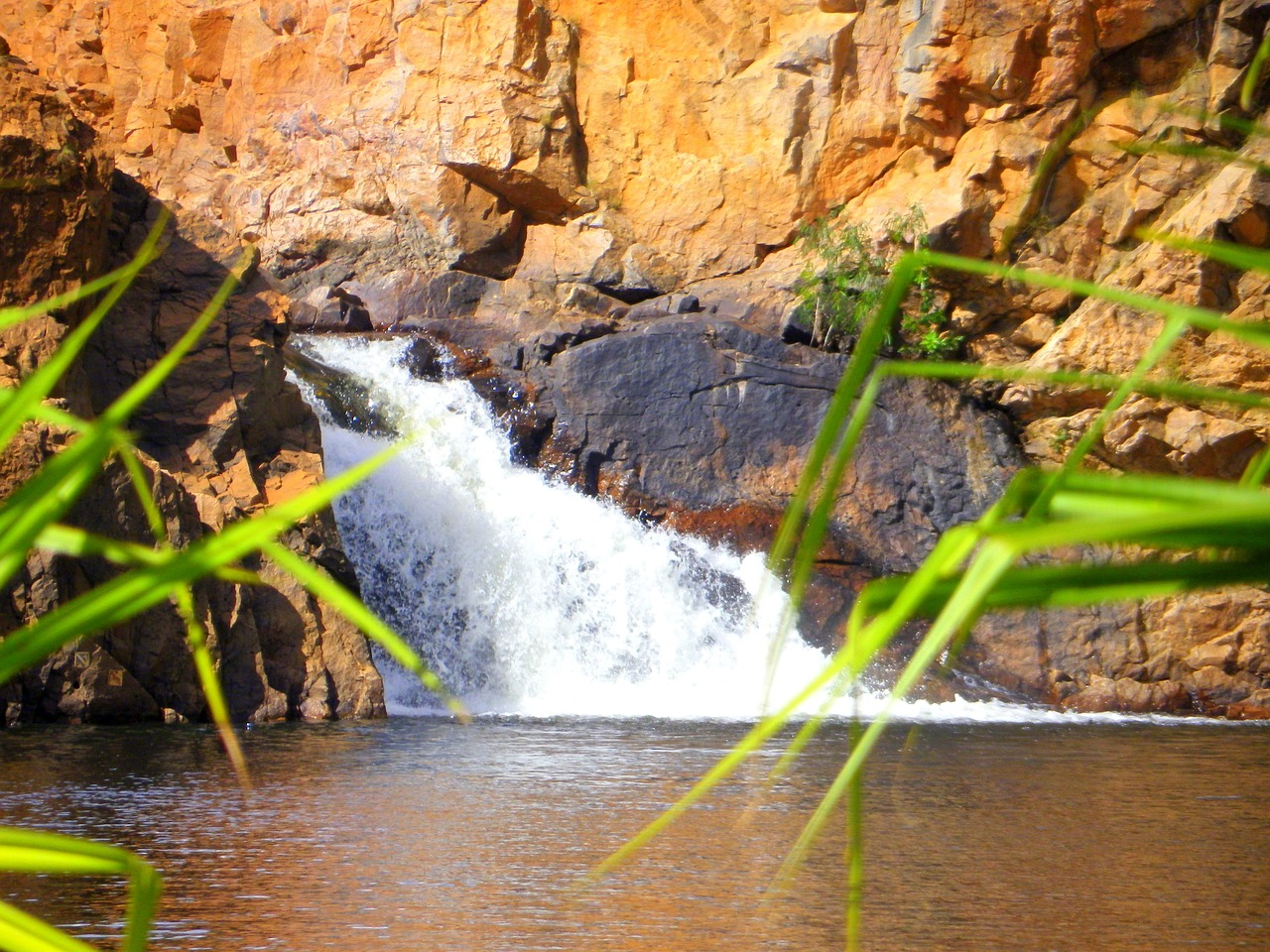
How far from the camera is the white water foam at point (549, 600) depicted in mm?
12977

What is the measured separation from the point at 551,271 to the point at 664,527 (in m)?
8.89

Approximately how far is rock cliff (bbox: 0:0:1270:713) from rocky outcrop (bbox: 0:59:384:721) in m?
5.42

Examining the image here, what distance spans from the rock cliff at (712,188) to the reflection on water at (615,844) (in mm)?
8093

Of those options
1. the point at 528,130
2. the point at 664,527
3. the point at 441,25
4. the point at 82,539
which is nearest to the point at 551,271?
the point at 528,130

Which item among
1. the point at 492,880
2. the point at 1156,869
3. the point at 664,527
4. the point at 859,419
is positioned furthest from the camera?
the point at 664,527

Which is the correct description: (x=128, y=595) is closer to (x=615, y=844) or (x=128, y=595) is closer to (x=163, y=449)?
(x=615, y=844)

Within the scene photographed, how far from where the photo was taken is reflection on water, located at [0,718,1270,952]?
394 centimetres

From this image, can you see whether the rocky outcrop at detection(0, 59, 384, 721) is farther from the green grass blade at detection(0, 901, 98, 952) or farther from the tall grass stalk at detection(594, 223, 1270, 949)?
the tall grass stalk at detection(594, 223, 1270, 949)

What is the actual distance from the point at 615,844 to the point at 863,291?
48.3 ft

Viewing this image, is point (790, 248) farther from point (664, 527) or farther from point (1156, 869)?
point (1156, 869)

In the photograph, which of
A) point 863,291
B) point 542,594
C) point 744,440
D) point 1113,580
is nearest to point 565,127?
point 863,291

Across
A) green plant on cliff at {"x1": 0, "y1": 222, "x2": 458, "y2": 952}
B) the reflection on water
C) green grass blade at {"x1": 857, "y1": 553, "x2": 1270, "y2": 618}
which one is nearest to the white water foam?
the reflection on water

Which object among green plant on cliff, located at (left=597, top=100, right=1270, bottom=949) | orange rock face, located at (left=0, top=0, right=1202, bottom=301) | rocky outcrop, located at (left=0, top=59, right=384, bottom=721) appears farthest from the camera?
orange rock face, located at (left=0, top=0, right=1202, bottom=301)

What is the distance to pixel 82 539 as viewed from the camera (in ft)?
2.45
